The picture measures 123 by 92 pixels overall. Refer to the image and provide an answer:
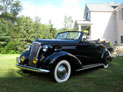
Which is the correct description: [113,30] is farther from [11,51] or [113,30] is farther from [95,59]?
[11,51]

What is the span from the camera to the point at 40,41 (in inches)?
131

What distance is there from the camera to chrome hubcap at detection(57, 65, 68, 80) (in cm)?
312

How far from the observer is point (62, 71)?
3174 millimetres

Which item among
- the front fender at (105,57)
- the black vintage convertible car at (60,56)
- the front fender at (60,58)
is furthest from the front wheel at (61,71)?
the front fender at (105,57)

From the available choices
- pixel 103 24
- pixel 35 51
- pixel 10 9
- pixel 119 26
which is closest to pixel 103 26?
pixel 103 24

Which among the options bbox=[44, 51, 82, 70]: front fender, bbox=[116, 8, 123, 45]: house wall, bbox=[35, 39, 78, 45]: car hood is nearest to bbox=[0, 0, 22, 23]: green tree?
bbox=[116, 8, 123, 45]: house wall

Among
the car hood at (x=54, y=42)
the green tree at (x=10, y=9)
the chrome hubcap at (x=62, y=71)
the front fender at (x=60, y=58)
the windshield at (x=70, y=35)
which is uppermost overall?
the green tree at (x=10, y=9)

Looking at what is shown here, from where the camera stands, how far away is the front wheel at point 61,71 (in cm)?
301

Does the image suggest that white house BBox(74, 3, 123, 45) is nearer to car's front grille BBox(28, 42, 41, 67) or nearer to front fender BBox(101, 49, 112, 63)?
front fender BBox(101, 49, 112, 63)

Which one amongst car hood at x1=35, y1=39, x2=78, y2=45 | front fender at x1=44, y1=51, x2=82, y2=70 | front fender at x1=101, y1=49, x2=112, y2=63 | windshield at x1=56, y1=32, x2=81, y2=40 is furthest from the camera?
front fender at x1=101, y1=49, x2=112, y2=63

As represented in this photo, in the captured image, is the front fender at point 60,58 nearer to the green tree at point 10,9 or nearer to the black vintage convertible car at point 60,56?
the black vintage convertible car at point 60,56

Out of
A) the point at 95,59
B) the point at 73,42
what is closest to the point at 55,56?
the point at 73,42

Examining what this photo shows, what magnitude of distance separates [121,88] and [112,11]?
15.3m

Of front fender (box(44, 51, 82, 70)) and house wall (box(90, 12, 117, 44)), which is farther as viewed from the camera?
house wall (box(90, 12, 117, 44))
